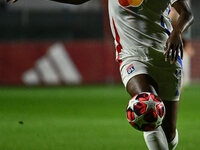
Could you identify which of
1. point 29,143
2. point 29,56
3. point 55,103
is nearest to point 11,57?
point 29,56

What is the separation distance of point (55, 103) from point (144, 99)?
9.67m

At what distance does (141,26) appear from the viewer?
536cm

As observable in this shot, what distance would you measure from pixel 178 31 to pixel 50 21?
17.4 meters

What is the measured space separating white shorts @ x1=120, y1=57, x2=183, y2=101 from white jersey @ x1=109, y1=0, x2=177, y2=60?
0.34 ft

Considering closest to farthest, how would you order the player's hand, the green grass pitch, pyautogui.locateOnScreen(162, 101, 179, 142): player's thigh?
the player's hand < pyautogui.locateOnScreen(162, 101, 179, 142): player's thigh < the green grass pitch

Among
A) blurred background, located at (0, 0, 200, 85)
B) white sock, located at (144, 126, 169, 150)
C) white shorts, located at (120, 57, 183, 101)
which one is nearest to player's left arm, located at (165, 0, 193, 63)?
white shorts, located at (120, 57, 183, 101)

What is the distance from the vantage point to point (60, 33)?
21.4 metres

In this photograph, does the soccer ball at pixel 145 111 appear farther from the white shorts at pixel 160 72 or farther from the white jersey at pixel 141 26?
the white jersey at pixel 141 26

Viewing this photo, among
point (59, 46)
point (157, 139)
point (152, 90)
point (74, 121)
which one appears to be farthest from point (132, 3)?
point (59, 46)

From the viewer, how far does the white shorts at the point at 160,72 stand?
5.22 metres

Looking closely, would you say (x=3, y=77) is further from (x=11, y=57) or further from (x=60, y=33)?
(x=60, y=33)

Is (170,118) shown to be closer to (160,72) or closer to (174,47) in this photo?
(160,72)

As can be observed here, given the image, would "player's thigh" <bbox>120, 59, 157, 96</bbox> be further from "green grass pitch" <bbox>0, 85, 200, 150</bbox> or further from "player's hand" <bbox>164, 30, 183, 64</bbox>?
"green grass pitch" <bbox>0, 85, 200, 150</bbox>

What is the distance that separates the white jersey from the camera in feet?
17.6
